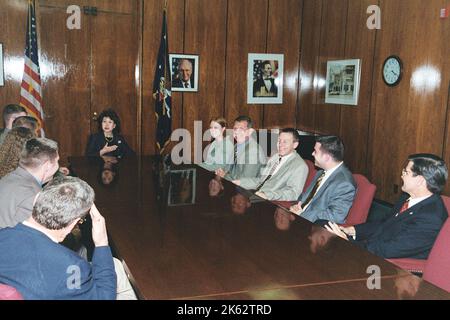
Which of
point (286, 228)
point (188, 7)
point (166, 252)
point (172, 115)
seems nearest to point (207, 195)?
point (286, 228)

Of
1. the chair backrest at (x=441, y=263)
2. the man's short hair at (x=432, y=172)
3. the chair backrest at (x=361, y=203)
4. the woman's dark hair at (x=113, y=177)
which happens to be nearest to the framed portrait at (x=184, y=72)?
the woman's dark hair at (x=113, y=177)

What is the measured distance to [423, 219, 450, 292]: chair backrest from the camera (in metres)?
2.37

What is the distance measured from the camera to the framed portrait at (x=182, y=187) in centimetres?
329

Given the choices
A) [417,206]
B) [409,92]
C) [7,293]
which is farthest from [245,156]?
[7,293]

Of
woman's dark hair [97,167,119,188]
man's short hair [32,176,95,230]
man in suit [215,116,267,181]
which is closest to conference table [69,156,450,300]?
woman's dark hair [97,167,119,188]

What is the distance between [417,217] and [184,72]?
201 inches

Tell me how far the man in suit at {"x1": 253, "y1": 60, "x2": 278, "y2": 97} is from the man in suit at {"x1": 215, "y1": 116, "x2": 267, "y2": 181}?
2737 millimetres

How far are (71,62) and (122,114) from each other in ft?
3.44

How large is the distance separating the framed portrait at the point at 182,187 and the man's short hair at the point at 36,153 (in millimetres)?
831

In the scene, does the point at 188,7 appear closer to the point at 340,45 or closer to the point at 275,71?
the point at 275,71

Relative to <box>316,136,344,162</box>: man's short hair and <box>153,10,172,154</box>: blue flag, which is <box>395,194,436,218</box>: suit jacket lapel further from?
<box>153,10,172,154</box>: blue flag

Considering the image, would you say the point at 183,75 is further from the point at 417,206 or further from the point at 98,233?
the point at 98,233

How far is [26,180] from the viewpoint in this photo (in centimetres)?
285

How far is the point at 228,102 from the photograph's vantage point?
762cm
